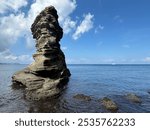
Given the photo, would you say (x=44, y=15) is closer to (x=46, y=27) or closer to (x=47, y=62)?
(x=46, y=27)

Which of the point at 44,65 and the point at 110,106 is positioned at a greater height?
the point at 44,65

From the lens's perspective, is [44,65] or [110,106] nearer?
[110,106]

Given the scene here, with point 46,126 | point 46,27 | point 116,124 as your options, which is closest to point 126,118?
point 116,124

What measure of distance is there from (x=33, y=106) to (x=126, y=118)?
52.4 ft

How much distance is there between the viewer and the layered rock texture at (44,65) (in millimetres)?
32500

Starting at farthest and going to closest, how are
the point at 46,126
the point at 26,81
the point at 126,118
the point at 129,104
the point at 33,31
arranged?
1. the point at 33,31
2. the point at 26,81
3. the point at 129,104
4. the point at 126,118
5. the point at 46,126

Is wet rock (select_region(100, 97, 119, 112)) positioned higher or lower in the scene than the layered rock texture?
lower

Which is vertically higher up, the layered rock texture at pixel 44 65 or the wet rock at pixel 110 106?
the layered rock texture at pixel 44 65

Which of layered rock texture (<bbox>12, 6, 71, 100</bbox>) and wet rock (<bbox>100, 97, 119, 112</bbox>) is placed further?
layered rock texture (<bbox>12, 6, 71, 100</bbox>)

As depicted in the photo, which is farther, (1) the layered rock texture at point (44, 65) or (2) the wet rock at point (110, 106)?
(1) the layered rock texture at point (44, 65)

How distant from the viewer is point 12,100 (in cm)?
3056

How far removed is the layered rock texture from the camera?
32500 millimetres

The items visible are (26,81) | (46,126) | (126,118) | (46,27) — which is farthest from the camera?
(46,27)

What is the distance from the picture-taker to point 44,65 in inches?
1501
